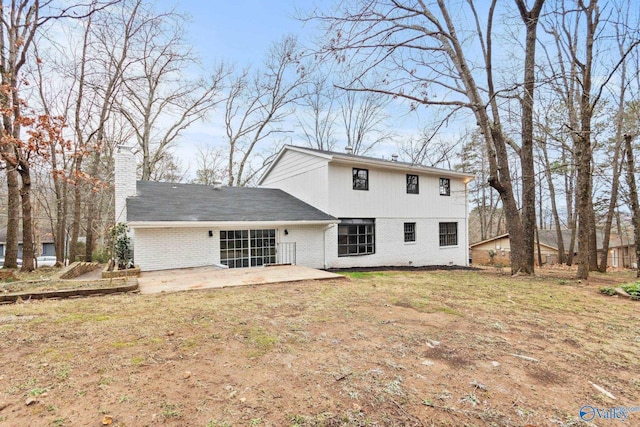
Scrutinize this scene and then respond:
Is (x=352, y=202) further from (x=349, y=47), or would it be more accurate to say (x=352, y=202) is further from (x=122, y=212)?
(x=122, y=212)

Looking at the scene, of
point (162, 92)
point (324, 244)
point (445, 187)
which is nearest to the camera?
point (324, 244)

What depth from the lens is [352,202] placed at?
1278cm

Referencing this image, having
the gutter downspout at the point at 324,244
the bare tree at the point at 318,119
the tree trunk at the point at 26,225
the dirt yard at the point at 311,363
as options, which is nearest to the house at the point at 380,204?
the gutter downspout at the point at 324,244

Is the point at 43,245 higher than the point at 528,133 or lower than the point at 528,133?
lower

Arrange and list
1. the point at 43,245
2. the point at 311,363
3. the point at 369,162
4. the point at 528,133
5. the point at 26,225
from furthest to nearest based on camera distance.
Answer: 1. the point at 43,245
2. the point at 369,162
3. the point at 26,225
4. the point at 528,133
5. the point at 311,363

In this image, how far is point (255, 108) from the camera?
78.0 ft

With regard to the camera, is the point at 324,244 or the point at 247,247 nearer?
→ the point at 247,247

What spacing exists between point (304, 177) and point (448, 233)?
8225mm

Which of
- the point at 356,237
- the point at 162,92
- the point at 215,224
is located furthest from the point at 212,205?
the point at 162,92

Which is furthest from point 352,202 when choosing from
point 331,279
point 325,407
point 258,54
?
point 258,54

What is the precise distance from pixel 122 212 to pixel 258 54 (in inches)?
638

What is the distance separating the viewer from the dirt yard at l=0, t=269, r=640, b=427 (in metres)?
2.10

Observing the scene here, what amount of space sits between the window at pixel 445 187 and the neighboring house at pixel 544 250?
10725mm

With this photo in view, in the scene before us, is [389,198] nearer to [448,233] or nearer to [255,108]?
[448,233]
